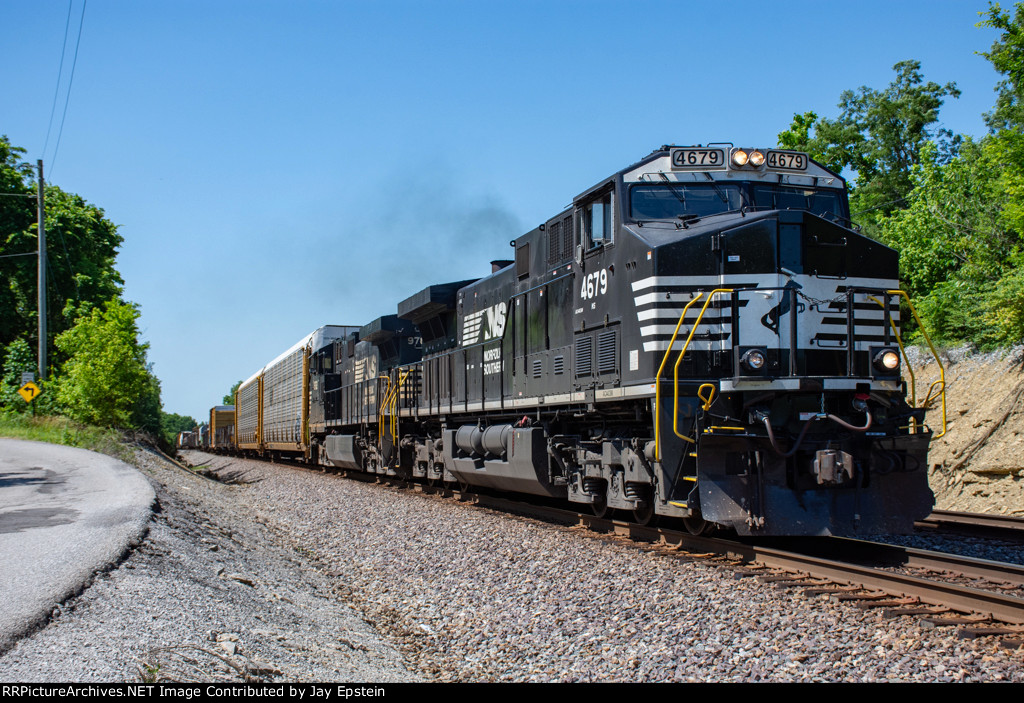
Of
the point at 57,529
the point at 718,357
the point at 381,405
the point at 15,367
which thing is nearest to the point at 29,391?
the point at 15,367

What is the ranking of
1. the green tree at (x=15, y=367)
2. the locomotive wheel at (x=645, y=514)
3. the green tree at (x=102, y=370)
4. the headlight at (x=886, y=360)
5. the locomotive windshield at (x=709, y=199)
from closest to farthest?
the headlight at (x=886, y=360) → the locomotive windshield at (x=709, y=199) → the locomotive wheel at (x=645, y=514) → the green tree at (x=102, y=370) → the green tree at (x=15, y=367)

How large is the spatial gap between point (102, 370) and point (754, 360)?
963 inches

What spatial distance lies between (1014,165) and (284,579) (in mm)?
15418

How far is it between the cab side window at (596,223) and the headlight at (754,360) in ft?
7.19

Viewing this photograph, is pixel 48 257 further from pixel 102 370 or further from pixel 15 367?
pixel 102 370

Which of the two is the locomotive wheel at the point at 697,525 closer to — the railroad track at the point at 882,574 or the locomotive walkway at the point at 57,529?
the railroad track at the point at 882,574

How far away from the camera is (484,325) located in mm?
13555

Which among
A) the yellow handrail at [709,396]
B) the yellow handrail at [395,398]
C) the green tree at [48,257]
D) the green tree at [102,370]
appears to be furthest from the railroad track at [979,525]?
the green tree at [48,257]

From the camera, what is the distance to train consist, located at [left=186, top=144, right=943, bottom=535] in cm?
767

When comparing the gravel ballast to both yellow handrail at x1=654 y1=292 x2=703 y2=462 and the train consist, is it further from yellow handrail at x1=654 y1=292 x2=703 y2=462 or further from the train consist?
yellow handrail at x1=654 y1=292 x2=703 y2=462

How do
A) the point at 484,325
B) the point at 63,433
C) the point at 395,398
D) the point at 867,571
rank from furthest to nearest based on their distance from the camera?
the point at 63,433 → the point at 395,398 → the point at 484,325 → the point at 867,571

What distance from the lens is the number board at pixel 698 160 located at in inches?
351

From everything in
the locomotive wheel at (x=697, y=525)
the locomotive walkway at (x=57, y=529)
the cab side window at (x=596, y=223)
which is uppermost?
the cab side window at (x=596, y=223)

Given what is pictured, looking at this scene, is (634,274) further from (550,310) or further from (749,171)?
(550,310)
